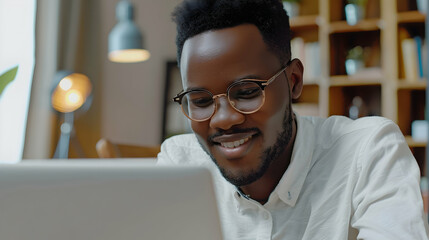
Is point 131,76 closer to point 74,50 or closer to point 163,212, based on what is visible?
point 74,50

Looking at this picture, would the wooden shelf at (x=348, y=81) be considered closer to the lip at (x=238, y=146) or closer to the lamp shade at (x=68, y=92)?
the lamp shade at (x=68, y=92)

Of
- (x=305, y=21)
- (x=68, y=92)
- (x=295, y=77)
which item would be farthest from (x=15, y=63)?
(x=295, y=77)

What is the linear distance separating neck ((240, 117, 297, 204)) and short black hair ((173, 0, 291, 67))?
0.20 meters

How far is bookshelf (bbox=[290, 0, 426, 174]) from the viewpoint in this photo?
351 centimetres

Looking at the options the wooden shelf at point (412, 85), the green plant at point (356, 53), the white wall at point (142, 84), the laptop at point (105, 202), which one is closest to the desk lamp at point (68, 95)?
the white wall at point (142, 84)

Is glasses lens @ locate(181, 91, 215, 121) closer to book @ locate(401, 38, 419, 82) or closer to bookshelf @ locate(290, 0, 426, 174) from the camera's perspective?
bookshelf @ locate(290, 0, 426, 174)

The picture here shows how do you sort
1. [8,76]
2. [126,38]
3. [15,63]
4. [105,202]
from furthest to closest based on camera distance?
1. [126,38]
2. [15,63]
3. [8,76]
4. [105,202]

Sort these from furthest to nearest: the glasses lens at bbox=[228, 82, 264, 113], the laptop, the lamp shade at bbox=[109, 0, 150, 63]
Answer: the lamp shade at bbox=[109, 0, 150, 63], the glasses lens at bbox=[228, 82, 264, 113], the laptop

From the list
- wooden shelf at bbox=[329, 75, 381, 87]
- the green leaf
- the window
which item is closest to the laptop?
the green leaf

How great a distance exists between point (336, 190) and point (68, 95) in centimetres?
287

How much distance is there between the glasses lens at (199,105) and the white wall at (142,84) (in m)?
3.47

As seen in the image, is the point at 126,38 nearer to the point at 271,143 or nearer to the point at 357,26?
the point at 357,26

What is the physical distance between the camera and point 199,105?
100cm

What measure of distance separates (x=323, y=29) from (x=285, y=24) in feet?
8.70
